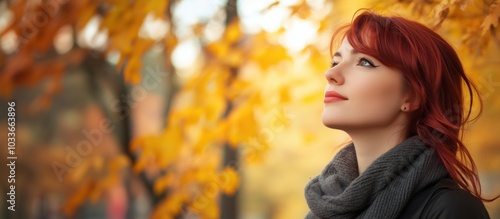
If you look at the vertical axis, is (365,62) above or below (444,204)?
above

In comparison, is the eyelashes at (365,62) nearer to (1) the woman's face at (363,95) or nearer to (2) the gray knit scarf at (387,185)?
(1) the woman's face at (363,95)

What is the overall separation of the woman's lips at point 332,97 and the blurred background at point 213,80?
32cm

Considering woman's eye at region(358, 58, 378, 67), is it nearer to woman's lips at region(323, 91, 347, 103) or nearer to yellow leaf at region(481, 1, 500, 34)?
woman's lips at region(323, 91, 347, 103)

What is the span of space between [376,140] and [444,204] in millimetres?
327

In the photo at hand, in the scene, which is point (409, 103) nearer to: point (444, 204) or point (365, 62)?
point (365, 62)

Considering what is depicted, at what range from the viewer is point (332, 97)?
1.84m

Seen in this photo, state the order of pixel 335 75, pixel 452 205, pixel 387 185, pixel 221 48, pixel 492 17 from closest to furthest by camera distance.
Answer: pixel 452 205 → pixel 387 185 → pixel 335 75 → pixel 492 17 → pixel 221 48

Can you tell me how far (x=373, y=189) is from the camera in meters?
1.75

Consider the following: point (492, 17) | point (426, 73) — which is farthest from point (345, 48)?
point (492, 17)

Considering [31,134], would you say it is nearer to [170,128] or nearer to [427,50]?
[170,128]

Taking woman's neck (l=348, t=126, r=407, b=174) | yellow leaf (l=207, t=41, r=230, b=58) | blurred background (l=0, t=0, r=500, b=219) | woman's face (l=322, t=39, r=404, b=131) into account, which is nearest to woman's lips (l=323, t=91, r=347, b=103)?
woman's face (l=322, t=39, r=404, b=131)

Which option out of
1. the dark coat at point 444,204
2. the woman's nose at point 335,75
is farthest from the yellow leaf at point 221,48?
the dark coat at point 444,204

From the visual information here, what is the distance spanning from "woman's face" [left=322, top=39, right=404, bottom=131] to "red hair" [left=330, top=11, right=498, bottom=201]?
0.03 meters

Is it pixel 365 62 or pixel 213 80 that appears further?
pixel 213 80
